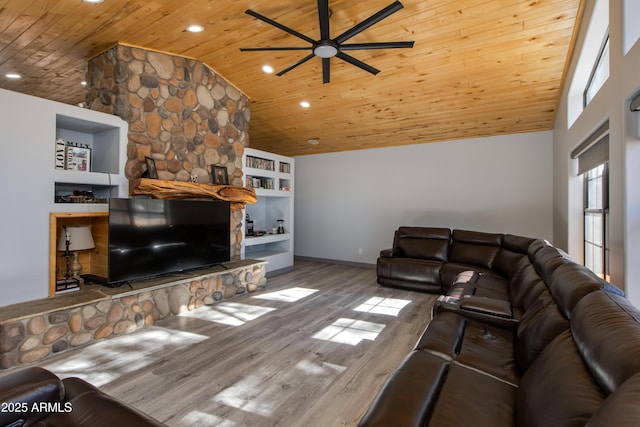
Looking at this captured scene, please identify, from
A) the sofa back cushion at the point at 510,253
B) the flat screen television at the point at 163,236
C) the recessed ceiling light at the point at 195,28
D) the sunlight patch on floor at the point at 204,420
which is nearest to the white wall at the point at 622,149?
the sofa back cushion at the point at 510,253

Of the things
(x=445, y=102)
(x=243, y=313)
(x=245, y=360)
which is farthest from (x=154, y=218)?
(x=445, y=102)

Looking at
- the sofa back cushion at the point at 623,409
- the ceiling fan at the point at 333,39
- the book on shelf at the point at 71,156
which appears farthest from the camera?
the book on shelf at the point at 71,156

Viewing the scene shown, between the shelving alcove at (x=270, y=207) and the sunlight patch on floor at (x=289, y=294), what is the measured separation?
112cm

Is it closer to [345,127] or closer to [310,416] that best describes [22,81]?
[345,127]

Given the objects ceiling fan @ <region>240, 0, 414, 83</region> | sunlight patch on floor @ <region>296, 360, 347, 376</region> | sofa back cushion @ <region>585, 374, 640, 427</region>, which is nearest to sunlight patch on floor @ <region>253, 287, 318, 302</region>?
sunlight patch on floor @ <region>296, 360, 347, 376</region>

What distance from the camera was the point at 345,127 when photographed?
5785 mm

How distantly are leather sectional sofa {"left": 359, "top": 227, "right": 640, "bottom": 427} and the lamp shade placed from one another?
3360 millimetres

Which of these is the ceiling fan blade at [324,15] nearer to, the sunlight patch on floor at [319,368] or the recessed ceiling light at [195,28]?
the recessed ceiling light at [195,28]

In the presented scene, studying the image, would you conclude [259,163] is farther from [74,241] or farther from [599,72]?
[599,72]

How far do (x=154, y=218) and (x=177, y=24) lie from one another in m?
2.12

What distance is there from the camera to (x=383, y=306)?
4.07m

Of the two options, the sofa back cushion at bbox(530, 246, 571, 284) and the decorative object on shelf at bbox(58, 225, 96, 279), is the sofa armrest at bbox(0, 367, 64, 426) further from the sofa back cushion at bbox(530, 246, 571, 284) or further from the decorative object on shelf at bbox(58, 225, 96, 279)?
the sofa back cushion at bbox(530, 246, 571, 284)

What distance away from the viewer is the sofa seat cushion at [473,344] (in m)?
1.68

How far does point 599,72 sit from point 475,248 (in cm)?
263
